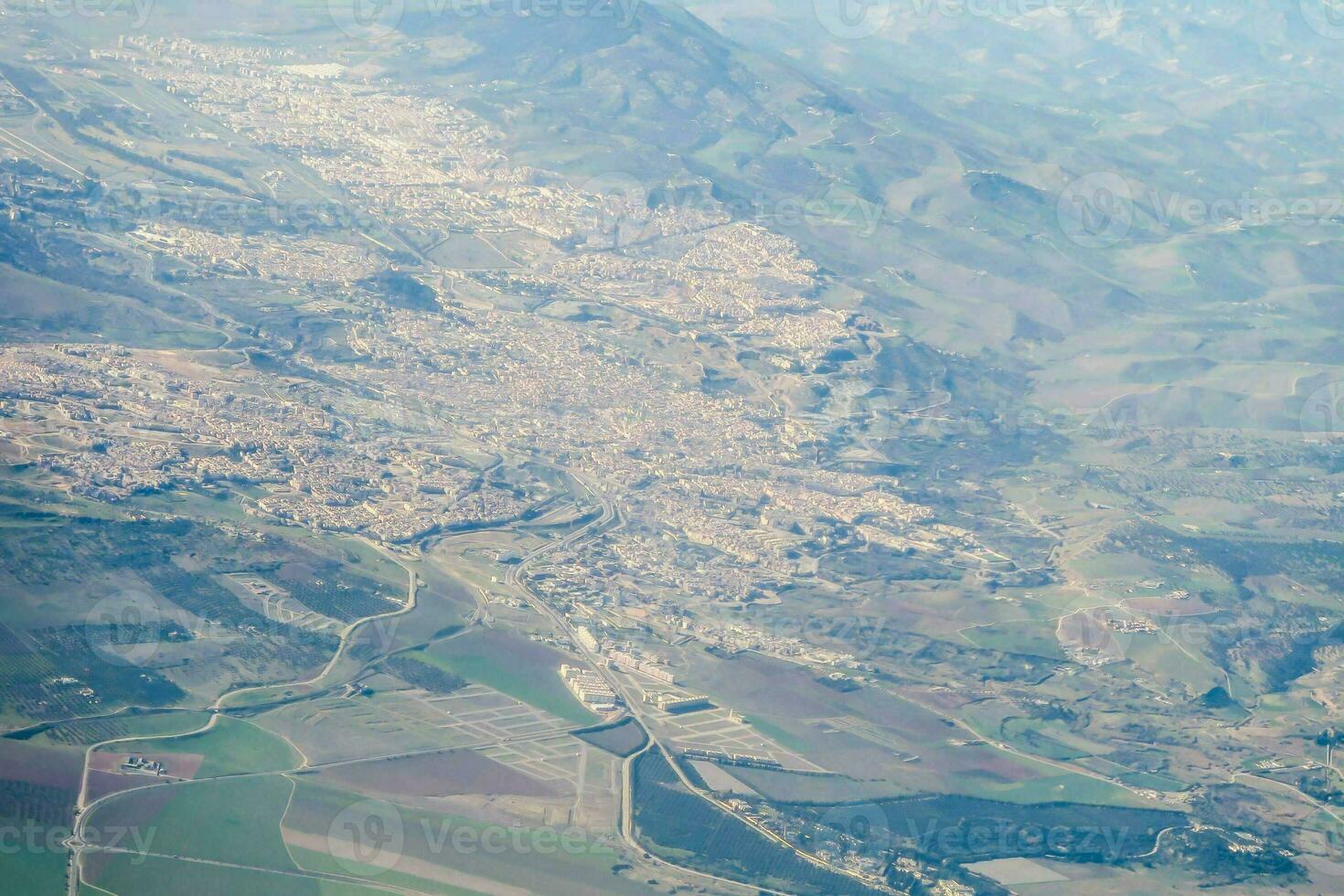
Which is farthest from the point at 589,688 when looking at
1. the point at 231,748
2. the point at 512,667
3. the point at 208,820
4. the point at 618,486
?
the point at 618,486

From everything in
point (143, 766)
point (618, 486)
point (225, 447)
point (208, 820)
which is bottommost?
point (618, 486)

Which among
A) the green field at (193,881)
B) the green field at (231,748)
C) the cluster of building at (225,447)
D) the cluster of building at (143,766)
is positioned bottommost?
the green field at (193,881)

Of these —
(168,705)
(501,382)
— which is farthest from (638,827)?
(501,382)

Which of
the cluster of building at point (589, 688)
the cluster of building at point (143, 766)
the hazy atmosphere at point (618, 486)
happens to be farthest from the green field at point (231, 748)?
the cluster of building at point (589, 688)

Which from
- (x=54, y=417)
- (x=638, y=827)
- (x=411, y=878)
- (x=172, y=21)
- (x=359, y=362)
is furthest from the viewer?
(x=172, y=21)

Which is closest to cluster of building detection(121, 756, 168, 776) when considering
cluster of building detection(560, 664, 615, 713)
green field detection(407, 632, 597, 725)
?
green field detection(407, 632, 597, 725)

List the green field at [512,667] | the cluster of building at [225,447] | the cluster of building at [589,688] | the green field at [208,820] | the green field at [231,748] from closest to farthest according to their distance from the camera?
1. the green field at [208,820]
2. the green field at [231,748]
3. the green field at [512,667]
4. the cluster of building at [589,688]
5. the cluster of building at [225,447]

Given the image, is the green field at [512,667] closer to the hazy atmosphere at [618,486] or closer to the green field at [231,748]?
the hazy atmosphere at [618,486]

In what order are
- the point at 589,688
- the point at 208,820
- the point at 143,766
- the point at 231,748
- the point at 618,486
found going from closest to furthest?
the point at 208,820 → the point at 143,766 → the point at 231,748 → the point at 589,688 → the point at 618,486

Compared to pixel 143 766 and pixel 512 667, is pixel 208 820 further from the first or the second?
pixel 512 667

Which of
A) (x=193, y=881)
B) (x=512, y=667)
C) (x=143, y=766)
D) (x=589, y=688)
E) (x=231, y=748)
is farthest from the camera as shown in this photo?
(x=512, y=667)

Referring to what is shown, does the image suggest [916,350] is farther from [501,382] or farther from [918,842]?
[918,842]
